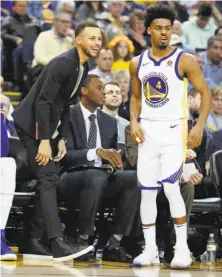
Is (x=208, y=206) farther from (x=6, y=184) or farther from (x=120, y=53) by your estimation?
(x=120, y=53)

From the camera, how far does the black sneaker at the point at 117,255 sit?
7434 millimetres

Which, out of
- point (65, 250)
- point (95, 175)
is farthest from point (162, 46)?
point (65, 250)

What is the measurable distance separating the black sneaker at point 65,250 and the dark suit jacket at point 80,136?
96 centimetres

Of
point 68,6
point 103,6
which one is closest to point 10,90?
point 68,6

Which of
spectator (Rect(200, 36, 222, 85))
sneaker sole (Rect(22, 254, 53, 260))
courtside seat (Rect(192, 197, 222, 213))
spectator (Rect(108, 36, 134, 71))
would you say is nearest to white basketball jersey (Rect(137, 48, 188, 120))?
courtside seat (Rect(192, 197, 222, 213))

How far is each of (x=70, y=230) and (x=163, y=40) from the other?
207 centimetres

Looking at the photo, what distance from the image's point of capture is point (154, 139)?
6.95m

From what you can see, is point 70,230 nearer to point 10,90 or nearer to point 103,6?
point 10,90

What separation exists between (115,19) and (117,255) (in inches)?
282

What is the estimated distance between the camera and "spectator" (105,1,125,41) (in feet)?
43.8

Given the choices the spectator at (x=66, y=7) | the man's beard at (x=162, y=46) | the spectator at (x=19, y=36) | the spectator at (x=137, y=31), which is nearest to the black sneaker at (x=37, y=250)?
the man's beard at (x=162, y=46)

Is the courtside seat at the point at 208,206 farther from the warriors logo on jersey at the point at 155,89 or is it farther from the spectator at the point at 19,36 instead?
the spectator at the point at 19,36

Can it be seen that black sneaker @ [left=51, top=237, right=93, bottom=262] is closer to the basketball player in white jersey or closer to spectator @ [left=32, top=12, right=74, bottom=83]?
the basketball player in white jersey

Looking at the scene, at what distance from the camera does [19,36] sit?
12.9 m
